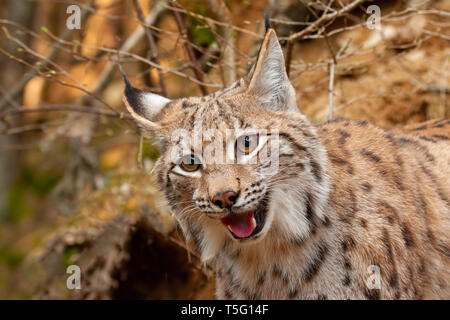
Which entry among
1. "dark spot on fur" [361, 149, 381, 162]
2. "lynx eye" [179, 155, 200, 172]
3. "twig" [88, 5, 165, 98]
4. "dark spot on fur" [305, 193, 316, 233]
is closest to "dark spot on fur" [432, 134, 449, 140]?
"dark spot on fur" [361, 149, 381, 162]

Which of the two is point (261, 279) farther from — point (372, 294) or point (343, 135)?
point (343, 135)

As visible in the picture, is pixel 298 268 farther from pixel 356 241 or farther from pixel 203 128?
pixel 203 128

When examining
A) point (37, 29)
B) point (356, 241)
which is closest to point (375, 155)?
point (356, 241)

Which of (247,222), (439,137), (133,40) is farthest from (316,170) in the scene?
(133,40)

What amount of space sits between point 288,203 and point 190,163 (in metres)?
0.62

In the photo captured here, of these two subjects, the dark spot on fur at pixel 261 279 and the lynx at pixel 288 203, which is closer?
the lynx at pixel 288 203

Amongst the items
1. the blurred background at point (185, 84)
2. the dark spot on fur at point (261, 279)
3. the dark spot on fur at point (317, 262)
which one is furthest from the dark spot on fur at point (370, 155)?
the blurred background at point (185, 84)

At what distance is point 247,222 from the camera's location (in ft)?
10.2

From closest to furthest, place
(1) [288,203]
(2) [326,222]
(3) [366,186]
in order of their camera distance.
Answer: (1) [288,203] < (2) [326,222] < (3) [366,186]

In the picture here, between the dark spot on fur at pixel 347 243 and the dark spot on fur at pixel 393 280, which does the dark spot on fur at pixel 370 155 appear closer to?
the dark spot on fur at pixel 347 243

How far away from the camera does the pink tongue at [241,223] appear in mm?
3100

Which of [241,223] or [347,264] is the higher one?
[241,223]

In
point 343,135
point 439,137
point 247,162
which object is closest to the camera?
point 247,162

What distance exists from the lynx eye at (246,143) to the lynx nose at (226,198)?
335 millimetres
